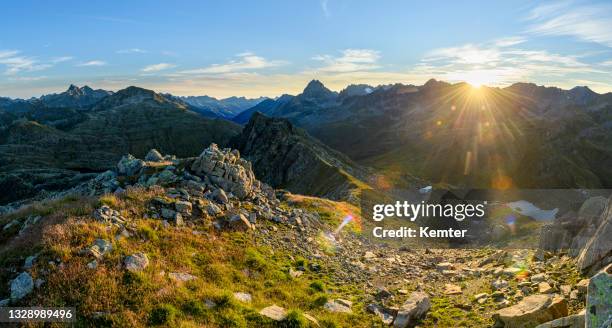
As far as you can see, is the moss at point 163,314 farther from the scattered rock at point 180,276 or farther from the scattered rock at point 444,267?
the scattered rock at point 444,267

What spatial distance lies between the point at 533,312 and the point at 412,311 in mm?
5338

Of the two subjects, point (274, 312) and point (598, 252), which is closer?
point (274, 312)

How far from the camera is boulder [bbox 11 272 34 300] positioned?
14398mm

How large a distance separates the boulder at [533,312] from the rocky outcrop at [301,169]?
6560cm

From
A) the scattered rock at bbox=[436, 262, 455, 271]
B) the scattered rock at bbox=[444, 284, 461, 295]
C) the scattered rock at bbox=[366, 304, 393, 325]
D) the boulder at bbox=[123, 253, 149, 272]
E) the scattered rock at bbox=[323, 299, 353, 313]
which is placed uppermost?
the boulder at bbox=[123, 253, 149, 272]

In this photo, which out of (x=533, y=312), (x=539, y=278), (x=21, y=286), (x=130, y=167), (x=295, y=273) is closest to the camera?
(x=21, y=286)

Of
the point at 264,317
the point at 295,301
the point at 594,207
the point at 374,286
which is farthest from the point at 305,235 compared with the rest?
the point at 594,207

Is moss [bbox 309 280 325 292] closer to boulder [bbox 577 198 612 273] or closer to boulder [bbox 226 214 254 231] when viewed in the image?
boulder [bbox 226 214 254 231]

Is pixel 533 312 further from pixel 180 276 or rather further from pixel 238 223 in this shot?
pixel 238 223

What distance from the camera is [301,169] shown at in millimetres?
148000

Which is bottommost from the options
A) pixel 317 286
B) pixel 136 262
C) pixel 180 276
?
pixel 317 286

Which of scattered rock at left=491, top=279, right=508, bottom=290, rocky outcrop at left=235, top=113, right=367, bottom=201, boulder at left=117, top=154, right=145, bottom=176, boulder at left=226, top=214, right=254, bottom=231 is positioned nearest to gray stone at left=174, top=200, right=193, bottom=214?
boulder at left=226, top=214, right=254, bottom=231

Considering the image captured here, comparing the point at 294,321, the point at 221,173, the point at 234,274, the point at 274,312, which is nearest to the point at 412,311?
the point at 294,321

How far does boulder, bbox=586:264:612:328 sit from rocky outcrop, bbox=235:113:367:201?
71335 mm
